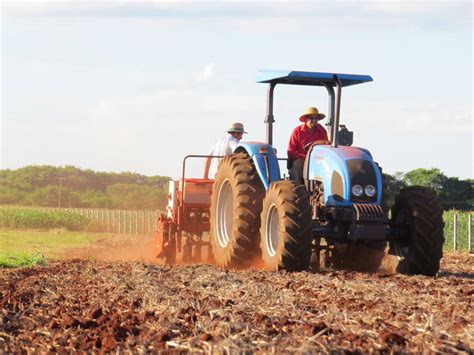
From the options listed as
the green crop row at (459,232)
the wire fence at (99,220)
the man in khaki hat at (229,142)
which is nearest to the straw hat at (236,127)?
the man in khaki hat at (229,142)

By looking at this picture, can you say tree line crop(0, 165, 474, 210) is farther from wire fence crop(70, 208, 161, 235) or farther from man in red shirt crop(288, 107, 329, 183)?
man in red shirt crop(288, 107, 329, 183)

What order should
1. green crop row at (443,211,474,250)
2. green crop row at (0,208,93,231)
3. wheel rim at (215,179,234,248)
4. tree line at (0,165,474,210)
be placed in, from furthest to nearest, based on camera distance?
tree line at (0,165,474,210)
green crop row at (0,208,93,231)
green crop row at (443,211,474,250)
wheel rim at (215,179,234,248)

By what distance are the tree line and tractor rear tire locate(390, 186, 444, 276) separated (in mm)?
34987

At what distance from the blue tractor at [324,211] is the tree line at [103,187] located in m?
34.3

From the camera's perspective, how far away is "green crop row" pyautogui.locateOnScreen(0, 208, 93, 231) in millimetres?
43875

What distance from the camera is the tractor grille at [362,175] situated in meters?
11.7

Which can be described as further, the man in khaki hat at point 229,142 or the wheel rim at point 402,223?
the man in khaki hat at point 229,142

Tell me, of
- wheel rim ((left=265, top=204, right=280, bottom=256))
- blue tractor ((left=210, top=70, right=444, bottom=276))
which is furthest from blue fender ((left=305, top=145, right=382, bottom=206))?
wheel rim ((left=265, top=204, right=280, bottom=256))

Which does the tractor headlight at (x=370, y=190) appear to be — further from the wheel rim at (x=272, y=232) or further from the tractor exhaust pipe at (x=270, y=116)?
the tractor exhaust pipe at (x=270, y=116)

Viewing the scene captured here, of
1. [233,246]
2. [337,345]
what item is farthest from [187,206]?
[337,345]

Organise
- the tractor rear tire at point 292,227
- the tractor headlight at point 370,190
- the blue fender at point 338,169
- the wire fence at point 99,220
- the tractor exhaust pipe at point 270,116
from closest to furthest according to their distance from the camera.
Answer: the tractor rear tire at point 292,227
the blue fender at point 338,169
the tractor headlight at point 370,190
the tractor exhaust pipe at point 270,116
the wire fence at point 99,220

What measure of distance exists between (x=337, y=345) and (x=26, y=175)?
58079 mm

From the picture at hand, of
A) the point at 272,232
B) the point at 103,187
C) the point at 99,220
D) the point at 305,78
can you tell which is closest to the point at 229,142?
the point at 305,78

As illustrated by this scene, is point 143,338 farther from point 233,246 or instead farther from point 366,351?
point 233,246
